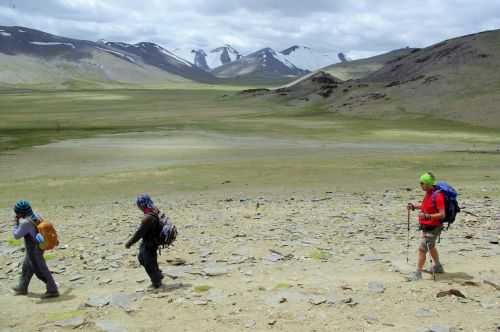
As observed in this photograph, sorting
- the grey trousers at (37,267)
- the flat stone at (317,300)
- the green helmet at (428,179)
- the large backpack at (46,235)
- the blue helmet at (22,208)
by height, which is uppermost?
the green helmet at (428,179)

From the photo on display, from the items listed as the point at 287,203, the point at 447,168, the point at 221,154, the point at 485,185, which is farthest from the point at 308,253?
the point at 221,154

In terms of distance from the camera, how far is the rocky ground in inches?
376

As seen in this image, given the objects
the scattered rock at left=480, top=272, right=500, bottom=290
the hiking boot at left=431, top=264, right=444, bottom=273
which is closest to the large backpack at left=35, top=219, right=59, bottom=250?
the hiking boot at left=431, top=264, right=444, bottom=273

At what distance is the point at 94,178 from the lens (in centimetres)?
3581

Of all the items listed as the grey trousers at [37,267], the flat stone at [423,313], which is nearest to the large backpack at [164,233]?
the grey trousers at [37,267]

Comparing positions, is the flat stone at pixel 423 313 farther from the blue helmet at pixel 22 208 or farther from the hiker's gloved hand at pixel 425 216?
the blue helmet at pixel 22 208

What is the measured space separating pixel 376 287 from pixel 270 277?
2.52 metres

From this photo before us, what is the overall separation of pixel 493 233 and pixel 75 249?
12.5 metres

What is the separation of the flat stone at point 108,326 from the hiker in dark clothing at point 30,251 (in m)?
2.48

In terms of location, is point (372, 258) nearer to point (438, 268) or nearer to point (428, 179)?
point (438, 268)

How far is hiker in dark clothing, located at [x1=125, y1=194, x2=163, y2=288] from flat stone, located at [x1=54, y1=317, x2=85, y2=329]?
5.82 feet

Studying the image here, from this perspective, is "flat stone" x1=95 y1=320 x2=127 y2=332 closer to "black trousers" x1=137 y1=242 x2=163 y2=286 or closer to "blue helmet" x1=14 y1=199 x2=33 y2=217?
"black trousers" x1=137 y1=242 x2=163 y2=286

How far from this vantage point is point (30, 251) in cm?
1148

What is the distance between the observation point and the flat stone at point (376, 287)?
10.8 metres
